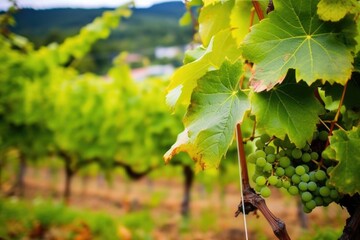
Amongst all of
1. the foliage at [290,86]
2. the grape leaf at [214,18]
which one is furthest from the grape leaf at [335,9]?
the grape leaf at [214,18]

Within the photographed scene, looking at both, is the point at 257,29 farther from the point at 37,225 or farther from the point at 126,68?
the point at 126,68

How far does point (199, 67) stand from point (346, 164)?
0.44m

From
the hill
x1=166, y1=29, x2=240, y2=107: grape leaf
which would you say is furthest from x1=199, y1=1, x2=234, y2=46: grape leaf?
the hill

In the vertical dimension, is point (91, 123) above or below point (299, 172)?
above

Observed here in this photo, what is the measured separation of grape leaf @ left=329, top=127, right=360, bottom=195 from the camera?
2.44ft

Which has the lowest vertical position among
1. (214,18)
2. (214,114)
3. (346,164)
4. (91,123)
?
(346,164)

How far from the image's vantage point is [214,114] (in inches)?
32.5

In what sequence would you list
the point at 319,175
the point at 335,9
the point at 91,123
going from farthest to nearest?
1. the point at 91,123
2. the point at 319,175
3. the point at 335,9

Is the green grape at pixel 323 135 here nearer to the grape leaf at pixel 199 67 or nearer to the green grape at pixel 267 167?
the green grape at pixel 267 167

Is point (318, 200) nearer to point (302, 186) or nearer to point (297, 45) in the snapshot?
point (302, 186)

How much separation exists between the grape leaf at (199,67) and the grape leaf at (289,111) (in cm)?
21

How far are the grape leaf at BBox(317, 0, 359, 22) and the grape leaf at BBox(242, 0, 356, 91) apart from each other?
0.10 ft

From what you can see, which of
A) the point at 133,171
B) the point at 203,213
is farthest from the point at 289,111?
the point at 133,171

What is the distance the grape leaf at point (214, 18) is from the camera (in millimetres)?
1083
